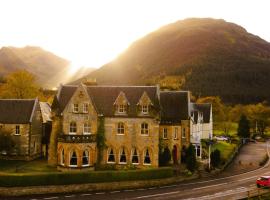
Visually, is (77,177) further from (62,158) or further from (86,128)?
(86,128)

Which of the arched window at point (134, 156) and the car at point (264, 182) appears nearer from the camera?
the car at point (264, 182)

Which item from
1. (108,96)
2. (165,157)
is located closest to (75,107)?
(108,96)

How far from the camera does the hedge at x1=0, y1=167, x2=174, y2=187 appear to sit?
42.4 metres

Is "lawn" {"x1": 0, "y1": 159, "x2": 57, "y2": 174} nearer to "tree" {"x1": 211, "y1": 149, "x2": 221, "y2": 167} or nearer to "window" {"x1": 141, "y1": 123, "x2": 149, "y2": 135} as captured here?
"window" {"x1": 141, "y1": 123, "x2": 149, "y2": 135}

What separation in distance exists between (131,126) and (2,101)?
22.9 m

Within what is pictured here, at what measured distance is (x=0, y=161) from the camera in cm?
5653

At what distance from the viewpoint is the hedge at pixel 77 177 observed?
42438mm

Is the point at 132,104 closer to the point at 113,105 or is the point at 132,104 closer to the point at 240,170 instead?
the point at 113,105

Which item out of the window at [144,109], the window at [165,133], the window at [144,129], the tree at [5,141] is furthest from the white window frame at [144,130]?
the tree at [5,141]

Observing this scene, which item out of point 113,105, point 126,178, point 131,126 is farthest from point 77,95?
point 126,178

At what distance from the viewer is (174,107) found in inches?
2320

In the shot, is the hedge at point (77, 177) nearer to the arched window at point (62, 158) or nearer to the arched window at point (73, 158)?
the arched window at point (73, 158)

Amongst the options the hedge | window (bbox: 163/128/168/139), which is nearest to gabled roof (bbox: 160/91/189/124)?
window (bbox: 163/128/168/139)

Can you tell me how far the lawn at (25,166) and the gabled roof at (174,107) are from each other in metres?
18.8
